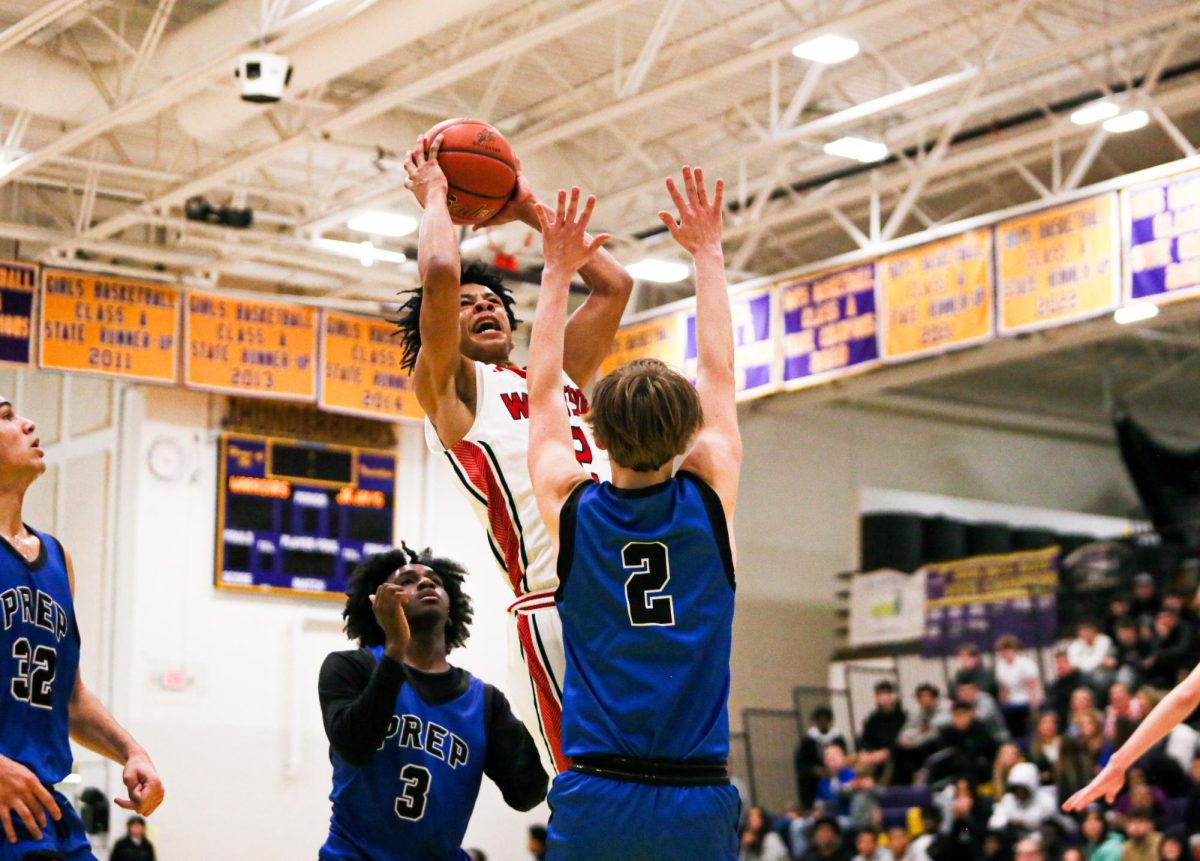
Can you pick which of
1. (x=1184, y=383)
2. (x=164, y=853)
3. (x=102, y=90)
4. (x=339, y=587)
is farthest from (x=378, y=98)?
(x=1184, y=383)

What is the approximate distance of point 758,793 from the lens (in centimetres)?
1939

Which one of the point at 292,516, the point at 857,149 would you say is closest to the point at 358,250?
the point at 292,516

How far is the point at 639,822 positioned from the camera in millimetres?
3527

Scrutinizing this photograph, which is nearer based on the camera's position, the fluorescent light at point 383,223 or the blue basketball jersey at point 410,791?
the blue basketball jersey at point 410,791

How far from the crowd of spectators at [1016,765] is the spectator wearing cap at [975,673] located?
2 cm

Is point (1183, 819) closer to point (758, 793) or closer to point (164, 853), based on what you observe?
point (758, 793)

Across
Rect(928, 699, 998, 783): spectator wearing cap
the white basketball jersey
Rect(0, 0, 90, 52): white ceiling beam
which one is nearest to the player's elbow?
the white basketball jersey

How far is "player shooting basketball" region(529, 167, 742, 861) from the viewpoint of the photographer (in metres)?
3.55

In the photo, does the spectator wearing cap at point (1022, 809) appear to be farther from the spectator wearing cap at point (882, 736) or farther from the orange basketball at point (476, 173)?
the orange basketball at point (476, 173)

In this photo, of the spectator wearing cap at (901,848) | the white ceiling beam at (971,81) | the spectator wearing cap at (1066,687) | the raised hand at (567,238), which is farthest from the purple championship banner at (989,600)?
the raised hand at (567,238)

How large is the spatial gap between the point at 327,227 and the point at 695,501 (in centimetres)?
1255

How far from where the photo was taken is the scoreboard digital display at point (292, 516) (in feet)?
54.9

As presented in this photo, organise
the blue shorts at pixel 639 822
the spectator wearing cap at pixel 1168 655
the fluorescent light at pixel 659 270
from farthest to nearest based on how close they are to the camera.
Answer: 1. the fluorescent light at pixel 659 270
2. the spectator wearing cap at pixel 1168 655
3. the blue shorts at pixel 639 822

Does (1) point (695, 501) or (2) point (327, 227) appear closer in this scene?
(1) point (695, 501)
